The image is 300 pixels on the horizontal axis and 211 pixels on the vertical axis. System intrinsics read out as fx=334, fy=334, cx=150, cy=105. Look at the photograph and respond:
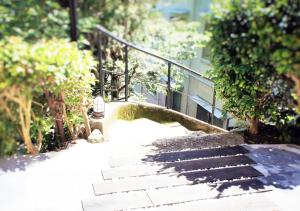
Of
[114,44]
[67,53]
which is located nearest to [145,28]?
[114,44]

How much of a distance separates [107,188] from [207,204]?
1.00 metres

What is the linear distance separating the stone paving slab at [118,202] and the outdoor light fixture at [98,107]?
4.75 feet

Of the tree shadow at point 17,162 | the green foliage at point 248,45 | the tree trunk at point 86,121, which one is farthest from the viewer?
the tree trunk at point 86,121

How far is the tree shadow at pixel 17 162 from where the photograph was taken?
3574 mm

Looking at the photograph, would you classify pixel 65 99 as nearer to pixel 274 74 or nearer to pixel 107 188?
pixel 107 188

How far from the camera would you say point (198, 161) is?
3977mm

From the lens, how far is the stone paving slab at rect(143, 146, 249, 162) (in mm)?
4023

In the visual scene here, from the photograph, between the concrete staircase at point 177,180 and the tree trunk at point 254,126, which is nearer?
the concrete staircase at point 177,180

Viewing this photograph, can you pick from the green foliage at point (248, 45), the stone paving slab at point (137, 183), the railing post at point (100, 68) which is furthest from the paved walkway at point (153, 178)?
the green foliage at point (248, 45)

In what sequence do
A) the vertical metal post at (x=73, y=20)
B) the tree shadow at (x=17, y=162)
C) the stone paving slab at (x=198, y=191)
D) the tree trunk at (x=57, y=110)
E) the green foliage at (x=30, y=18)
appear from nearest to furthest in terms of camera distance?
1. the green foliage at (x=30, y=18)
2. the vertical metal post at (x=73, y=20)
3. the stone paving slab at (x=198, y=191)
4. the tree shadow at (x=17, y=162)
5. the tree trunk at (x=57, y=110)

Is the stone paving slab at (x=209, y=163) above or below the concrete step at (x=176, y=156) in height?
below

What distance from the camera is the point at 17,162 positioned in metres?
3.66

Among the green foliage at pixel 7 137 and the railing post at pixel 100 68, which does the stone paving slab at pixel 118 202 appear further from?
the railing post at pixel 100 68

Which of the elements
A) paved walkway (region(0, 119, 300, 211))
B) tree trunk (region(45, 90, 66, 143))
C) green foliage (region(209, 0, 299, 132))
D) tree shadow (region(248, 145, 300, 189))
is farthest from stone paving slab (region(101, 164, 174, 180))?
green foliage (region(209, 0, 299, 132))
